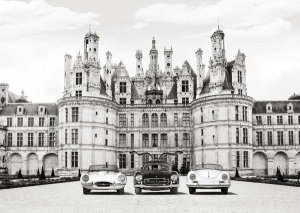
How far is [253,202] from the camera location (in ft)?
68.3

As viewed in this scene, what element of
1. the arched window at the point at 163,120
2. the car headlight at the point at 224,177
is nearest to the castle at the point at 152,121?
the arched window at the point at 163,120

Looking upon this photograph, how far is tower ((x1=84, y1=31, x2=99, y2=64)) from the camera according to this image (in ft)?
252

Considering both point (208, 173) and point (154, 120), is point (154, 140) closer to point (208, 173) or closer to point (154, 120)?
point (154, 120)

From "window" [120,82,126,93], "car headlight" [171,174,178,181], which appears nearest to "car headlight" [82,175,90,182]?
"car headlight" [171,174,178,181]

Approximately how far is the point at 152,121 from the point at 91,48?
55.6ft

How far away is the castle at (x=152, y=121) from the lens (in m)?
72.9

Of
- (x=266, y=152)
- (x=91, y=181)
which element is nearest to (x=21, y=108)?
(x=266, y=152)

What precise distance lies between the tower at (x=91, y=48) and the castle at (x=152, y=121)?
0.17 m

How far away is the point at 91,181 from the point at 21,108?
2418 inches

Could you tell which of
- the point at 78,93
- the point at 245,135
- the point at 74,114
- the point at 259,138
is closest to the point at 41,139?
the point at 74,114

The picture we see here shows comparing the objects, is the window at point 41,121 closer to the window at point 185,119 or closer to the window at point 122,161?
the window at point 122,161

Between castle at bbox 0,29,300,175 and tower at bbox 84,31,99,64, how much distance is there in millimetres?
173

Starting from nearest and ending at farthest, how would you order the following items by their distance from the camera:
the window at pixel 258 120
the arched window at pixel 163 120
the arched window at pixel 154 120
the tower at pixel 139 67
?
the arched window at pixel 163 120, the arched window at pixel 154 120, the window at pixel 258 120, the tower at pixel 139 67

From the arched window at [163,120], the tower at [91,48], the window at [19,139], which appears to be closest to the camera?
the tower at [91,48]
